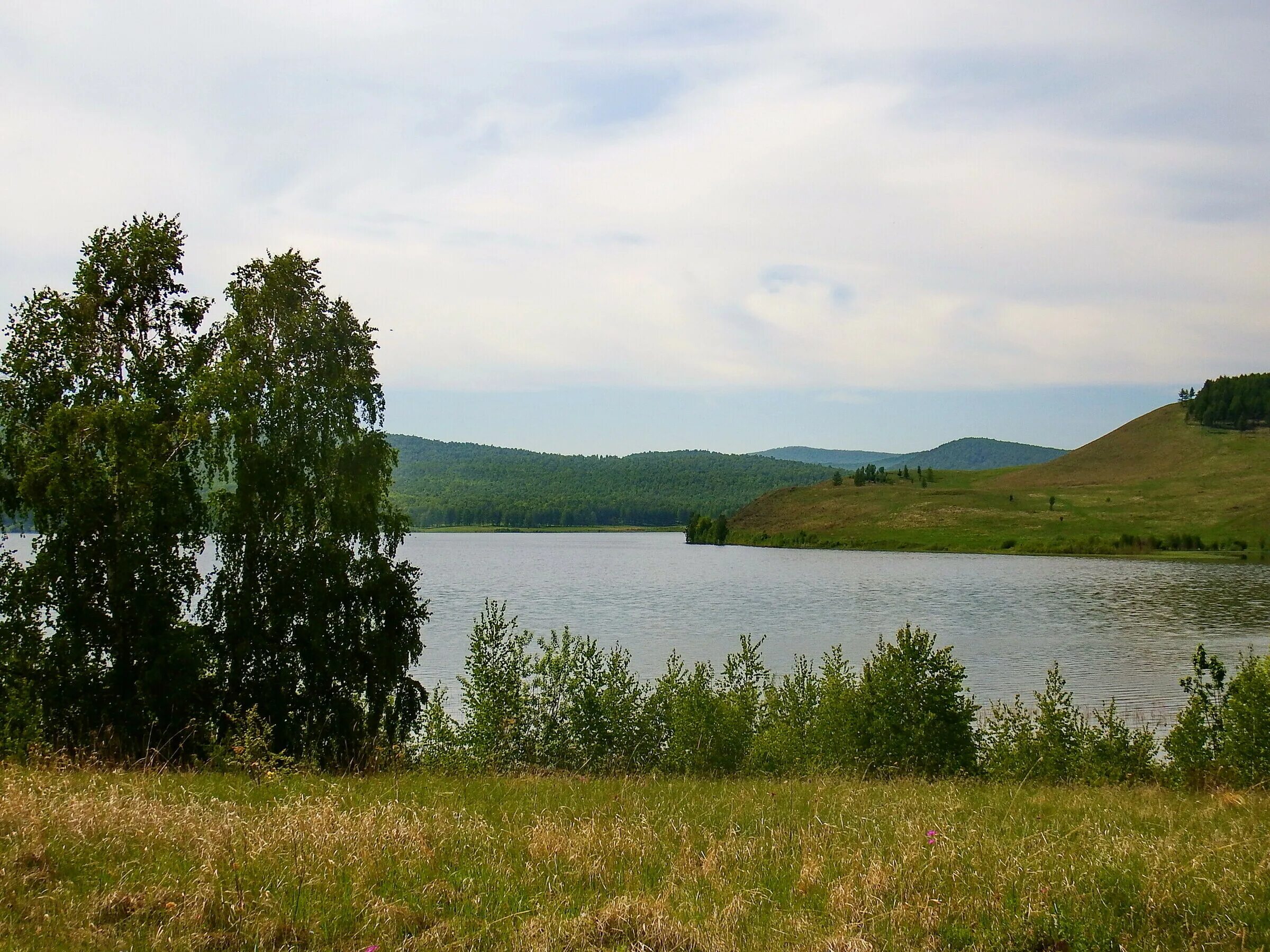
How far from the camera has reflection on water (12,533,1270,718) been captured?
3869 cm

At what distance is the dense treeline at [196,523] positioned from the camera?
60.5 feet

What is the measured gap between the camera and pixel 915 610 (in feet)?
201

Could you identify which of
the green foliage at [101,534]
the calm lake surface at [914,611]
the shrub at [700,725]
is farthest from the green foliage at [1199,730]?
the green foliage at [101,534]

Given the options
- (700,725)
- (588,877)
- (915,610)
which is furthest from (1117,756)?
(915,610)

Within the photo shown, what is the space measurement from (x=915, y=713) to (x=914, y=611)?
43.3m

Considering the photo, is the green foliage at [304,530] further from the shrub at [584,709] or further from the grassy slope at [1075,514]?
the grassy slope at [1075,514]

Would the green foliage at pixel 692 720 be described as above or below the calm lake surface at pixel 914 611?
above

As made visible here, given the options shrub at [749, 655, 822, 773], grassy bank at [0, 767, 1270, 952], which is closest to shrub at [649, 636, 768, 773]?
shrub at [749, 655, 822, 773]

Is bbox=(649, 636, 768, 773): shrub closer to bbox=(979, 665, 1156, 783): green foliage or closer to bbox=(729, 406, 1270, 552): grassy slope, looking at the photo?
bbox=(979, 665, 1156, 783): green foliage

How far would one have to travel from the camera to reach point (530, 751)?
2011 cm

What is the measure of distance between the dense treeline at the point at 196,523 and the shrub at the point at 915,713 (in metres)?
10.9

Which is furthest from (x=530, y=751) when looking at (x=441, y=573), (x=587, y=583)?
(x=441, y=573)

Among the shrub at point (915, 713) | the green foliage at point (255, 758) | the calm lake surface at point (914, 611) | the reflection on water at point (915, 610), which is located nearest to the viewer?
the green foliage at point (255, 758)

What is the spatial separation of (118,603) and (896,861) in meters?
17.2
